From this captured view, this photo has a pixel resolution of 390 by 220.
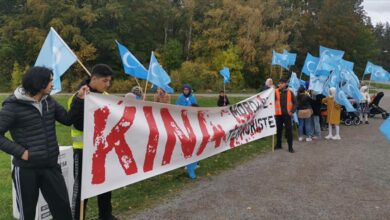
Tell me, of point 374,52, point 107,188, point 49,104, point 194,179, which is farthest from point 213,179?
point 374,52

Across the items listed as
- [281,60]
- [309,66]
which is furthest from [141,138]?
[281,60]

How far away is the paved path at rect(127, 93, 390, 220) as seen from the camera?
235 inches

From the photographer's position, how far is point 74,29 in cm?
4053

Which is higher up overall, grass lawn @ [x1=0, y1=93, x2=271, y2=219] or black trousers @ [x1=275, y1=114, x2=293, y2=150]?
Result: black trousers @ [x1=275, y1=114, x2=293, y2=150]

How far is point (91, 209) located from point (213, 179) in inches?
105

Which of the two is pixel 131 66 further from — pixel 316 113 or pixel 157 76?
pixel 316 113

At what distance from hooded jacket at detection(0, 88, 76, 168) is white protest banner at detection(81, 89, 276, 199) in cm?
73

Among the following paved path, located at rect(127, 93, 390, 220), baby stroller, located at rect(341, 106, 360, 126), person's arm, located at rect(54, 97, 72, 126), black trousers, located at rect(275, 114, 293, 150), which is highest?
person's arm, located at rect(54, 97, 72, 126)

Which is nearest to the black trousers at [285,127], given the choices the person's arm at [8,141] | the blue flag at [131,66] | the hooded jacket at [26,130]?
the blue flag at [131,66]

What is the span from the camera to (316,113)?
13.7 metres

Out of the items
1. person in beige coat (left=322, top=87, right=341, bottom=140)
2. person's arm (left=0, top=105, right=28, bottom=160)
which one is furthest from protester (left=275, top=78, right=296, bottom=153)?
person's arm (left=0, top=105, right=28, bottom=160)

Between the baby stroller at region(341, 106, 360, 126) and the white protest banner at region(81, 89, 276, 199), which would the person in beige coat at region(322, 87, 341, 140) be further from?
the white protest banner at region(81, 89, 276, 199)

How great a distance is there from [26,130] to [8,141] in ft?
0.61

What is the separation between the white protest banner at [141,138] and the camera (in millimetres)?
4875
